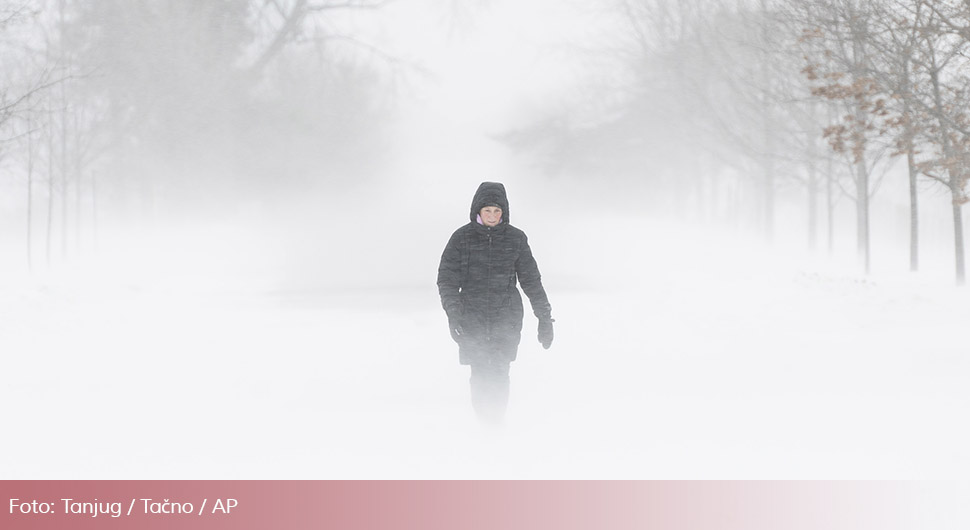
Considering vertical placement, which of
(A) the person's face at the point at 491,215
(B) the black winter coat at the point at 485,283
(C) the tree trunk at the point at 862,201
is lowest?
(B) the black winter coat at the point at 485,283

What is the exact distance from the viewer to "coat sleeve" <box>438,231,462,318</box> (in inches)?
235

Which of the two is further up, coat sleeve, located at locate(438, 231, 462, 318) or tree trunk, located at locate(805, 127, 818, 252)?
tree trunk, located at locate(805, 127, 818, 252)

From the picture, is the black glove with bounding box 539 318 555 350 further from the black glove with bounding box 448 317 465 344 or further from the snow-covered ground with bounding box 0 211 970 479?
the snow-covered ground with bounding box 0 211 970 479

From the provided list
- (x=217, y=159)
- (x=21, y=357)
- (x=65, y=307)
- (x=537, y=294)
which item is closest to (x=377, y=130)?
(x=217, y=159)

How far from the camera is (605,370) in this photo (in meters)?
8.85

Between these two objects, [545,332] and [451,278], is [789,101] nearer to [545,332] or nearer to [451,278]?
[545,332]

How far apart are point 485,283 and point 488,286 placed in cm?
3

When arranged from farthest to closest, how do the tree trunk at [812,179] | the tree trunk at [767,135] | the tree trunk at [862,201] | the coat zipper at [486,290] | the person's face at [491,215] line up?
the tree trunk at [812,179], the tree trunk at [767,135], the tree trunk at [862,201], the coat zipper at [486,290], the person's face at [491,215]

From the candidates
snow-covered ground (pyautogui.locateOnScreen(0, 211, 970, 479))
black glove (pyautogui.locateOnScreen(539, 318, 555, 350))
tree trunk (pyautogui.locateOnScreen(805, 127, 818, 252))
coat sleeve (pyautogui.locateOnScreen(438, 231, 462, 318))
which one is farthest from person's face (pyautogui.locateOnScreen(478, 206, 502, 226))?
tree trunk (pyautogui.locateOnScreen(805, 127, 818, 252))

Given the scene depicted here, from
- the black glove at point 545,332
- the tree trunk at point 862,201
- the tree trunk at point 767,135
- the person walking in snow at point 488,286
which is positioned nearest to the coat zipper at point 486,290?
the person walking in snow at point 488,286

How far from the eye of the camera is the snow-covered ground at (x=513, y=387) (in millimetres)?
5645

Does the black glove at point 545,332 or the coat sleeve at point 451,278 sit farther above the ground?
the coat sleeve at point 451,278

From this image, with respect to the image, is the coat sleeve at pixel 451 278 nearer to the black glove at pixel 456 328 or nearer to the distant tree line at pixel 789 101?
the black glove at pixel 456 328

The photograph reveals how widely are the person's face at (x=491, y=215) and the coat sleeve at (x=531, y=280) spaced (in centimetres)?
27
